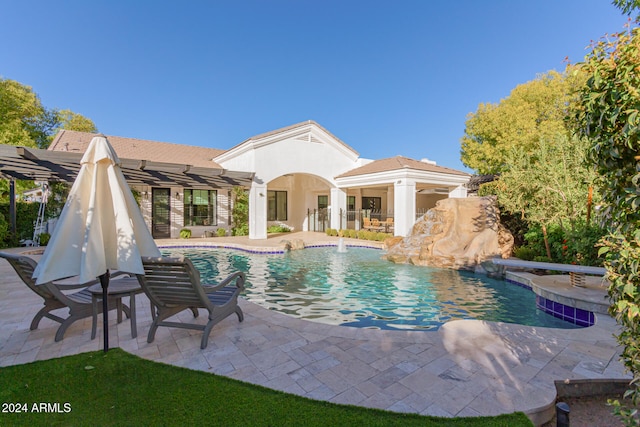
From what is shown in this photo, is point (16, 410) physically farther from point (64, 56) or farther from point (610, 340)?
point (64, 56)

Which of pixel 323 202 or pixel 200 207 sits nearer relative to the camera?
pixel 200 207

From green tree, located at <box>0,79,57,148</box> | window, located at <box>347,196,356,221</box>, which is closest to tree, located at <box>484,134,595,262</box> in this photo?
window, located at <box>347,196,356,221</box>

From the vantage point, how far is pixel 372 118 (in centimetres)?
2673

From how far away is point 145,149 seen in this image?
67.1 ft

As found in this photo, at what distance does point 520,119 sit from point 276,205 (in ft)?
60.2

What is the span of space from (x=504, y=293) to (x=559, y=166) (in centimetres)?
398

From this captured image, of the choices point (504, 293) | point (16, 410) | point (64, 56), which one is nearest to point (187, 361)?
point (16, 410)

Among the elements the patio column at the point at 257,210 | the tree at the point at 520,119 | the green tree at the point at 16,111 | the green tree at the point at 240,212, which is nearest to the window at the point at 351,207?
the patio column at the point at 257,210

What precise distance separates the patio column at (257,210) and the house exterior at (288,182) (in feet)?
0.19

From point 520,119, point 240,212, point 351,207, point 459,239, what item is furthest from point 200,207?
point 520,119

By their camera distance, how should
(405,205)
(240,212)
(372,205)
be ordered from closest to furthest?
(405,205)
(240,212)
(372,205)

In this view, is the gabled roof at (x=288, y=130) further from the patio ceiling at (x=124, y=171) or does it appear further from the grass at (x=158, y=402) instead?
the grass at (x=158, y=402)

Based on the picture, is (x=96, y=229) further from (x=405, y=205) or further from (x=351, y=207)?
(x=351, y=207)

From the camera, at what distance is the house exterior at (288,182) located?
1806 centimetres
